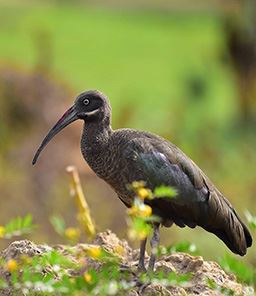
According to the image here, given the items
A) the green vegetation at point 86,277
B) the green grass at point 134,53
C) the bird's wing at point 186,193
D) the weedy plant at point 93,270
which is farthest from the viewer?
Result: the green grass at point 134,53

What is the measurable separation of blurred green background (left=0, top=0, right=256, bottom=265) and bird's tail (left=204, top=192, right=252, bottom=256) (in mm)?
3794

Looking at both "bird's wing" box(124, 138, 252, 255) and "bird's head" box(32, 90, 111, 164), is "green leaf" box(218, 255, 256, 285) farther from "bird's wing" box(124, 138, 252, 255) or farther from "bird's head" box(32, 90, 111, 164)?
"bird's head" box(32, 90, 111, 164)

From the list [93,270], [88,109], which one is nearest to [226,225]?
[88,109]

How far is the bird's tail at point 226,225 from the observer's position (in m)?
7.26

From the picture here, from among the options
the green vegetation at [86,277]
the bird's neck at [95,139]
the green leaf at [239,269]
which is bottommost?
the green vegetation at [86,277]

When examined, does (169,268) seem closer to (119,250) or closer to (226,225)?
(119,250)

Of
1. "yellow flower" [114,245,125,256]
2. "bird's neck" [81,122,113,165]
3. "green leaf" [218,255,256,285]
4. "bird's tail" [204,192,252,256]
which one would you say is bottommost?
"yellow flower" [114,245,125,256]

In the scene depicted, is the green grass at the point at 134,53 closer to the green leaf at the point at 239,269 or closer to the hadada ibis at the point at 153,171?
the hadada ibis at the point at 153,171

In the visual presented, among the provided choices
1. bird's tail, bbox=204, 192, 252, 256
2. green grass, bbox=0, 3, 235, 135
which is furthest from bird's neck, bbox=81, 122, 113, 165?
green grass, bbox=0, 3, 235, 135

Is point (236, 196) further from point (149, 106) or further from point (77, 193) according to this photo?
point (149, 106)

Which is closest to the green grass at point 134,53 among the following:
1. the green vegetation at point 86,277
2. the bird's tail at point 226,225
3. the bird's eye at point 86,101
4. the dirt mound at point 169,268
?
the bird's tail at point 226,225

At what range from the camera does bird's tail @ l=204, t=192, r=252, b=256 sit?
23.8 ft

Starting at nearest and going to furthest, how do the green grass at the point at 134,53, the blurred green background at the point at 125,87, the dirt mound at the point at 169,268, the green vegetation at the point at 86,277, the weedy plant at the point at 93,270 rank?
the weedy plant at the point at 93,270, the green vegetation at the point at 86,277, the dirt mound at the point at 169,268, the blurred green background at the point at 125,87, the green grass at the point at 134,53

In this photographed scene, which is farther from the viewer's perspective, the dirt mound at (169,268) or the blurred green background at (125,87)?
the blurred green background at (125,87)
